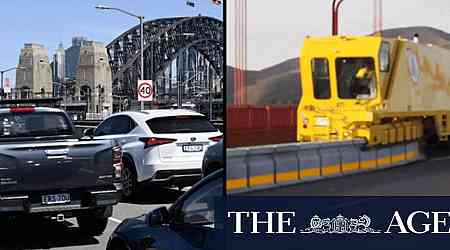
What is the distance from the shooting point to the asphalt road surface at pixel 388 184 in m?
3.36

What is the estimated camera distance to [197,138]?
11.6m

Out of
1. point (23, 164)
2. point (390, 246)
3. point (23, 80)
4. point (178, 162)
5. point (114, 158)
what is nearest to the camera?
point (390, 246)

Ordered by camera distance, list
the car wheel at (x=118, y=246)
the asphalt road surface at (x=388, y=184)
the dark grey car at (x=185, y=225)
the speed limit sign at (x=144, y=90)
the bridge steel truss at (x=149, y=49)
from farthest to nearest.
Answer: the bridge steel truss at (x=149, y=49), the speed limit sign at (x=144, y=90), the car wheel at (x=118, y=246), the dark grey car at (x=185, y=225), the asphalt road surface at (x=388, y=184)

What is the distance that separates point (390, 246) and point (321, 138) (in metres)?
0.62

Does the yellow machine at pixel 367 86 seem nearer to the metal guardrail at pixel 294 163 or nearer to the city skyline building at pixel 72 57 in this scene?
the metal guardrail at pixel 294 163

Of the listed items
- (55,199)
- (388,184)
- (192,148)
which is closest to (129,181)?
(192,148)

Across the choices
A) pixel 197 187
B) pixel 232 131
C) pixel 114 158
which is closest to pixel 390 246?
pixel 232 131

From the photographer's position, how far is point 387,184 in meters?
3.41

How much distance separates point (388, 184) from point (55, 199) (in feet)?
16.8

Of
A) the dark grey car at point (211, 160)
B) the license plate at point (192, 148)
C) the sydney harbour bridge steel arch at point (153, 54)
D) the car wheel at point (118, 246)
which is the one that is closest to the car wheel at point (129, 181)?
the license plate at point (192, 148)

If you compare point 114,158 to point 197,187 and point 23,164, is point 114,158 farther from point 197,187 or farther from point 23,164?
point 197,187

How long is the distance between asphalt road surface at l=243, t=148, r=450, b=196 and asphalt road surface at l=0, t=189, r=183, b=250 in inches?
194

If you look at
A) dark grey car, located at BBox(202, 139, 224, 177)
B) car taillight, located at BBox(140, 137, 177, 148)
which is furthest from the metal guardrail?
car taillight, located at BBox(140, 137, 177, 148)

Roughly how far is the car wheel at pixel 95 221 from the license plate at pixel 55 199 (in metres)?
0.79
